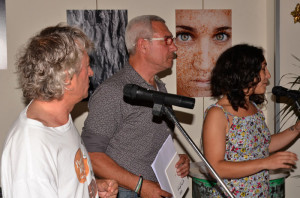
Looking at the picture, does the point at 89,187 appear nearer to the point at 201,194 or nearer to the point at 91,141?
the point at 91,141

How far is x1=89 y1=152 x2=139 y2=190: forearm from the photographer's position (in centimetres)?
183

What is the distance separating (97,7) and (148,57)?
1.22 metres

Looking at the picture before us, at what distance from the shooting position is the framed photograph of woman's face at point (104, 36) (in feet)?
10.3

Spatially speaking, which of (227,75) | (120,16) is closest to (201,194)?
(227,75)

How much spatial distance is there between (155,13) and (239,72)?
1.40 m

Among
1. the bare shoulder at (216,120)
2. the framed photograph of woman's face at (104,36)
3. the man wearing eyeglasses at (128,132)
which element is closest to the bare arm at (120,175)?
the man wearing eyeglasses at (128,132)

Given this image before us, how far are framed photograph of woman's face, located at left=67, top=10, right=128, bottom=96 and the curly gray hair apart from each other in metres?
1.86

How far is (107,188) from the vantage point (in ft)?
4.88

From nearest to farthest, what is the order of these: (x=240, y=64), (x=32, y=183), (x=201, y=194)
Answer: (x=32, y=183), (x=240, y=64), (x=201, y=194)

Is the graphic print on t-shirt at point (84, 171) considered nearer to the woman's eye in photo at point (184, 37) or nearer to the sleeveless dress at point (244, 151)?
the sleeveless dress at point (244, 151)

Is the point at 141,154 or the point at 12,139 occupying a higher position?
the point at 12,139

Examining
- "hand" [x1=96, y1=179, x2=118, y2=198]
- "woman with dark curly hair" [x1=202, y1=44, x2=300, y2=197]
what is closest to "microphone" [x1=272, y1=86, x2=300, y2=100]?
"woman with dark curly hair" [x1=202, y1=44, x2=300, y2=197]

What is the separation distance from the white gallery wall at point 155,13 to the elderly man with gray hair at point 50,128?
1.86m

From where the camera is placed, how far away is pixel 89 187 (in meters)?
1.36
